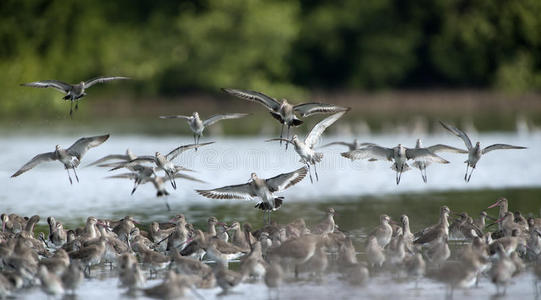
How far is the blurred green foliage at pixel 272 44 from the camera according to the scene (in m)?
51.2

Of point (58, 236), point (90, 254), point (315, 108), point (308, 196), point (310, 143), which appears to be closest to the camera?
point (90, 254)

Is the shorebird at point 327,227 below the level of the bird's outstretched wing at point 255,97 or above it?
below

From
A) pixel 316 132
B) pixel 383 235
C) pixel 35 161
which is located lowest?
pixel 383 235

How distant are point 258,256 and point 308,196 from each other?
9.09m

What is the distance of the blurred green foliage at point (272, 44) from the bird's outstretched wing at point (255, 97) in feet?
112

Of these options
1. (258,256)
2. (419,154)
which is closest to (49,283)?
(258,256)

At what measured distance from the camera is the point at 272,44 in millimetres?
55062

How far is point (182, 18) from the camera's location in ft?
181

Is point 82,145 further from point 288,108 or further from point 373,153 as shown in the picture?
point 373,153

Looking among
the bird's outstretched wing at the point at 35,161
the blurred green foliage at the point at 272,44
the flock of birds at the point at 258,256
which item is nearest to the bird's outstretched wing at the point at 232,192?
the flock of birds at the point at 258,256

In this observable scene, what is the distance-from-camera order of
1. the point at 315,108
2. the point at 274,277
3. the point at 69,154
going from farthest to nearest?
the point at 69,154
the point at 315,108
the point at 274,277

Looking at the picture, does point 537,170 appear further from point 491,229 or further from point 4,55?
point 4,55

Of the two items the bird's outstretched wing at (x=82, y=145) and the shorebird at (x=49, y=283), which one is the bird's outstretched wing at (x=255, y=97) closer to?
the bird's outstretched wing at (x=82, y=145)

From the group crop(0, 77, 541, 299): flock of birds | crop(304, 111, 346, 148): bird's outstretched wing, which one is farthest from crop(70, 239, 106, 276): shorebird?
crop(304, 111, 346, 148): bird's outstretched wing
